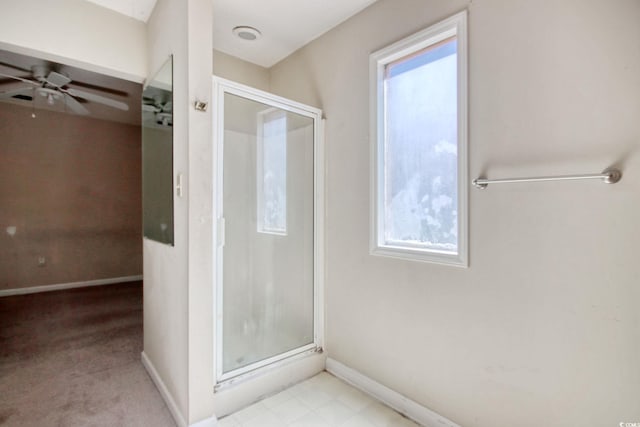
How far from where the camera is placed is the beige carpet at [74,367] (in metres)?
1.86

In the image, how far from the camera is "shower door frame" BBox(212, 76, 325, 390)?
Answer: 1878mm

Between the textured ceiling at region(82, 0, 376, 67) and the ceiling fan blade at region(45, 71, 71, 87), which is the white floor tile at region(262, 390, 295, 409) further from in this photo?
the ceiling fan blade at region(45, 71, 71, 87)

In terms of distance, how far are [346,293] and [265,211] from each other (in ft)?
2.80

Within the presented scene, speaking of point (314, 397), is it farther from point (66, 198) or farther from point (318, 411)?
point (66, 198)

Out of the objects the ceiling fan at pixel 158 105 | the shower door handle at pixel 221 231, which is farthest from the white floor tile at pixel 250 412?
the ceiling fan at pixel 158 105

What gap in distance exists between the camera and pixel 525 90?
4.67 ft

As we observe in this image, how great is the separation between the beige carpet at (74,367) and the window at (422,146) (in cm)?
183

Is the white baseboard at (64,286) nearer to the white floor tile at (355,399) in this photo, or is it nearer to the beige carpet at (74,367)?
the beige carpet at (74,367)

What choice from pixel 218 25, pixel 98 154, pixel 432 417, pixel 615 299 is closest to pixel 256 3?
pixel 218 25

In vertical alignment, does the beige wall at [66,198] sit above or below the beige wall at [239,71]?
below

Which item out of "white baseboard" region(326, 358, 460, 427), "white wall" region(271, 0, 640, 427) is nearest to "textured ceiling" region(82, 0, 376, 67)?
"white wall" region(271, 0, 640, 427)

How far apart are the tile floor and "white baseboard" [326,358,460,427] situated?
1.4 inches

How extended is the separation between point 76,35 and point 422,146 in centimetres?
233

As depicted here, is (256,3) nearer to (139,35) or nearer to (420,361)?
(139,35)
